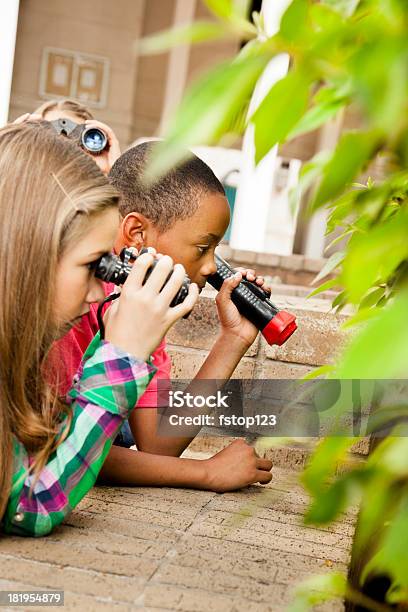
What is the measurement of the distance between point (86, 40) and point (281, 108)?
277 inches

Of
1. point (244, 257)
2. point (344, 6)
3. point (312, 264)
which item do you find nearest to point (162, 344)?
point (344, 6)

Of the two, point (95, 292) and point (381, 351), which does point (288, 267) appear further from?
point (381, 351)

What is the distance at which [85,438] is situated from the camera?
1.17 meters

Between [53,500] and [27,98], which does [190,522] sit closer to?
[53,500]

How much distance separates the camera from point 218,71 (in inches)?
14.7

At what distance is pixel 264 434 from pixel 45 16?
5.86 m

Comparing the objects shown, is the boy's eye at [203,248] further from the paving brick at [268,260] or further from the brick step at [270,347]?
the paving brick at [268,260]

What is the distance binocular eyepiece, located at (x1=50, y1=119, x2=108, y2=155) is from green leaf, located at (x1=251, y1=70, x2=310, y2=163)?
1559mm

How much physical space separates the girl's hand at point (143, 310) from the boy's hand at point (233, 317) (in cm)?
46

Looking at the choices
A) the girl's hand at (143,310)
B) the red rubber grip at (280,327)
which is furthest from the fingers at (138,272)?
the red rubber grip at (280,327)

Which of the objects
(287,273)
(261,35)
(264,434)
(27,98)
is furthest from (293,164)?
(261,35)

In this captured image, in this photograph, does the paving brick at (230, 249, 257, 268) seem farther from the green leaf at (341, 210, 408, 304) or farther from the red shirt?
the green leaf at (341, 210, 408, 304)

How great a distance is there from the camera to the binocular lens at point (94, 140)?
6.45 feet

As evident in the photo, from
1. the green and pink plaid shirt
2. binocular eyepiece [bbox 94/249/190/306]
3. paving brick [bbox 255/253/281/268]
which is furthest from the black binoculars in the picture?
paving brick [bbox 255/253/281/268]
